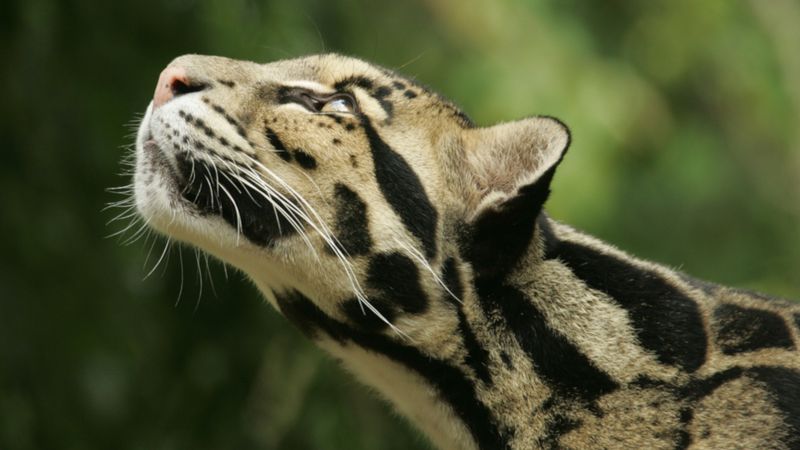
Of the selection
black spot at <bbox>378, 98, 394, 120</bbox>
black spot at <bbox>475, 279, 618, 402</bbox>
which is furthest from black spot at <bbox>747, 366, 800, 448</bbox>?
black spot at <bbox>378, 98, 394, 120</bbox>

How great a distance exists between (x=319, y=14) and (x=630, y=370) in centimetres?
288

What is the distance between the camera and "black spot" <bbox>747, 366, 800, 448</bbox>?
4477 millimetres

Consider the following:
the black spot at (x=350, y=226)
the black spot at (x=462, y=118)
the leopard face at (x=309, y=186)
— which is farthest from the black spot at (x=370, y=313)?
the black spot at (x=462, y=118)

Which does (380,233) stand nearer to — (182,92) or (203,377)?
(182,92)

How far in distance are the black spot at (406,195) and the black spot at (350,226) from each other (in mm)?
142

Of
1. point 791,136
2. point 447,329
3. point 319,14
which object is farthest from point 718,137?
point 447,329

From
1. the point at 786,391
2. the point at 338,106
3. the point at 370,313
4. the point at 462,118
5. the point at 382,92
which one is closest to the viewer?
the point at 786,391

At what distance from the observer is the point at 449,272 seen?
480 centimetres

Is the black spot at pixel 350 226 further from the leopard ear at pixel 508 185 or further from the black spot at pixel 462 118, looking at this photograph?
the black spot at pixel 462 118

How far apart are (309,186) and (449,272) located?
0.64 meters

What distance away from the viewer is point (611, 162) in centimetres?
825

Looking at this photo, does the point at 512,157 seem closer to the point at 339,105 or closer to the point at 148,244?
the point at 339,105

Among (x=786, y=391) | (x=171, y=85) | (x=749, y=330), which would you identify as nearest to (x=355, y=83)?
(x=171, y=85)

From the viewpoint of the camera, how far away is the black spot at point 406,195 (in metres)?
4.84
